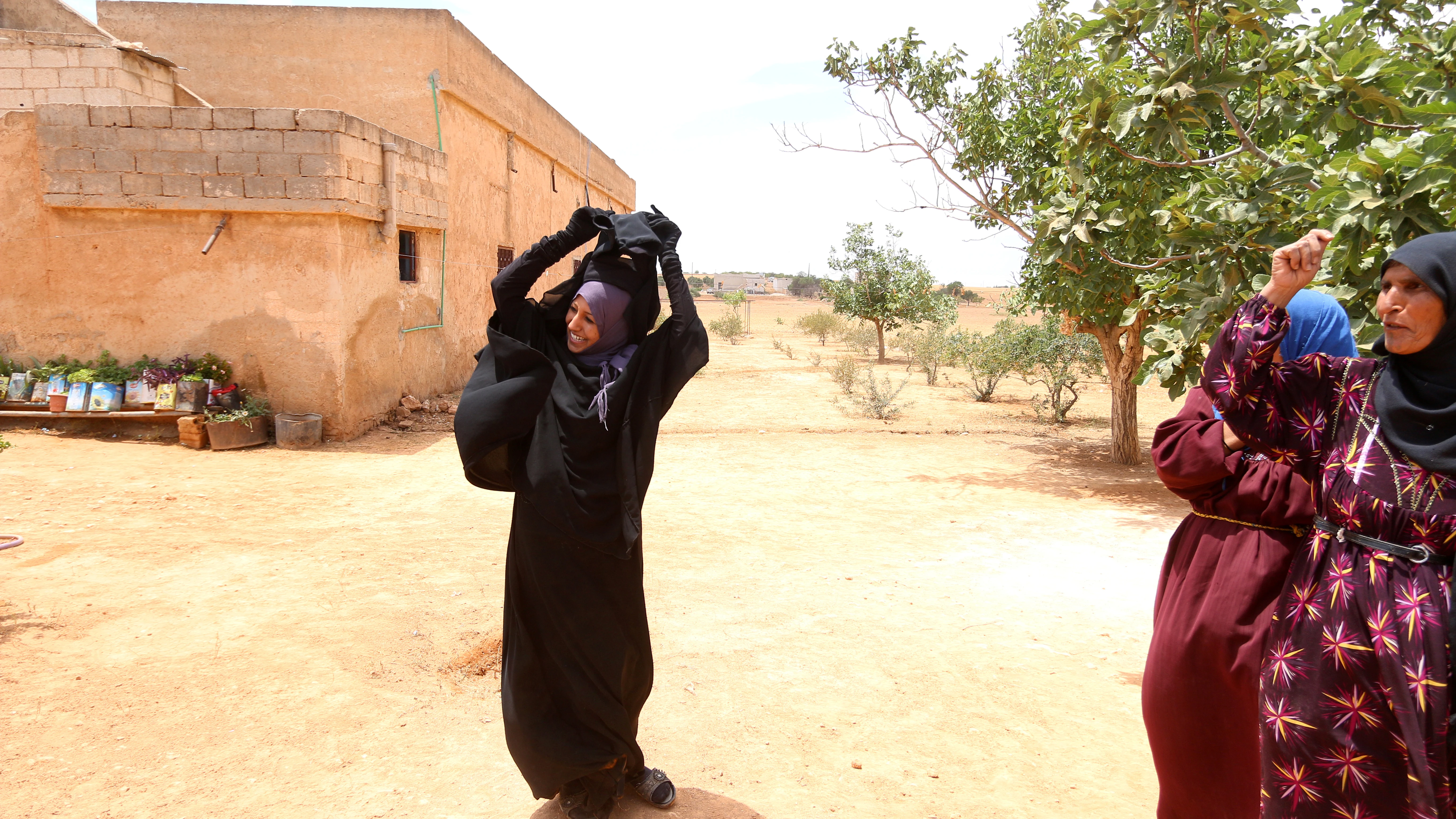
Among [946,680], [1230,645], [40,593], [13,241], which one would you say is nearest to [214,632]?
[40,593]

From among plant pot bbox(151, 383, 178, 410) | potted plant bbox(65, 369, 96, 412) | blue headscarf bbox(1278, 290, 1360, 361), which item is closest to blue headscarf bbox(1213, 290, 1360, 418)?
blue headscarf bbox(1278, 290, 1360, 361)

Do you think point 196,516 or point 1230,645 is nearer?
point 1230,645

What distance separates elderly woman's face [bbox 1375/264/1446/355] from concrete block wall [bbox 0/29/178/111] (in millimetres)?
10764

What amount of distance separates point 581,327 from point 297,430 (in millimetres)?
7077

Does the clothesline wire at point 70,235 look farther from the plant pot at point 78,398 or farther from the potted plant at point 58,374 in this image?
the plant pot at point 78,398

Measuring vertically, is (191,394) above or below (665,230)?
below

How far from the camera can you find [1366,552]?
1.69 m

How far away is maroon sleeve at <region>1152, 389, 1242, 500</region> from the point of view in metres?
1.91

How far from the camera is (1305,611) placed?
5.72 feet

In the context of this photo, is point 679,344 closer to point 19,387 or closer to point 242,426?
point 242,426

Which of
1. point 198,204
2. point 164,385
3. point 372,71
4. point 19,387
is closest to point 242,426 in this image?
point 164,385

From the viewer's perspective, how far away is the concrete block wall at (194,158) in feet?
26.4

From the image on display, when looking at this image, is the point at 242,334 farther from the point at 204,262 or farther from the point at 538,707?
the point at 538,707

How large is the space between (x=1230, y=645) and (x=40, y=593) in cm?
509
